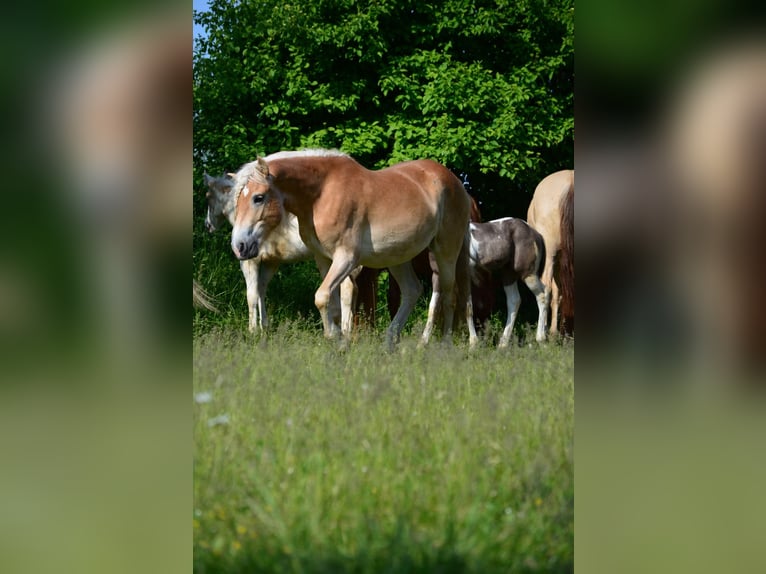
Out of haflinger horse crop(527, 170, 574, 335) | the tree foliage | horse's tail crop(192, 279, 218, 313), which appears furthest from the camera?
the tree foliage

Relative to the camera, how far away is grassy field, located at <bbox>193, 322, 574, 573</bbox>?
2146 mm

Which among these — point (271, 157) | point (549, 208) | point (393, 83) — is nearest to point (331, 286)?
point (271, 157)

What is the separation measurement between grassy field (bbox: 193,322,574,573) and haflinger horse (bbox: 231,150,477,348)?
277 centimetres

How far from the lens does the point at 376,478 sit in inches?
95.7

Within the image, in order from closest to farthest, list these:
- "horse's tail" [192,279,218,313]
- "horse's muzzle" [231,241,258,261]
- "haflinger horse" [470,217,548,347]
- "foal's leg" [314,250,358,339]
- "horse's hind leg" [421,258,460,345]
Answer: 1. "horse's tail" [192,279,218,313]
2. "foal's leg" [314,250,358,339]
3. "horse's muzzle" [231,241,258,261]
4. "horse's hind leg" [421,258,460,345]
5. "haflinger horse" [470,217,548,347]

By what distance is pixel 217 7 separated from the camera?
1416 centimetres

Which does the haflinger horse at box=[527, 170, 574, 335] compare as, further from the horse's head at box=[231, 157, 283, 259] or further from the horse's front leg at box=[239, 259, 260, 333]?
the horse's head at box=[231, 157, 283, 259]

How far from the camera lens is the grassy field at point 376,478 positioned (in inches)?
84.5

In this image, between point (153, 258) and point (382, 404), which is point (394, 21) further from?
point (153, 258)

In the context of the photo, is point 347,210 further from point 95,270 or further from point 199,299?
point 95,270

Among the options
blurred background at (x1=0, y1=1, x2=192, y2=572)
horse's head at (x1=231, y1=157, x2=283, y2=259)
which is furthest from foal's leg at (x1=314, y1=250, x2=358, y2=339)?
blurred background at (x1=0, y1=1, x2=192, y2=572)

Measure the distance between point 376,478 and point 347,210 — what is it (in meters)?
4.20

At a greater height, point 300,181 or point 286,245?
point 300,181

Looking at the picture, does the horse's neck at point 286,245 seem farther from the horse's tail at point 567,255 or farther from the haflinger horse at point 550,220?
the horse's tail at point 567,255
